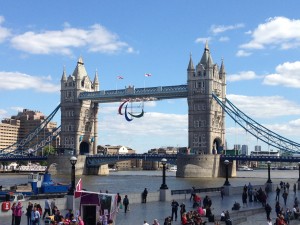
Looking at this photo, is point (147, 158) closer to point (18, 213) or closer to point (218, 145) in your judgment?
point (218, 145)

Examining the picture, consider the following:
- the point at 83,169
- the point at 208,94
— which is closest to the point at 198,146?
the point at 208,94

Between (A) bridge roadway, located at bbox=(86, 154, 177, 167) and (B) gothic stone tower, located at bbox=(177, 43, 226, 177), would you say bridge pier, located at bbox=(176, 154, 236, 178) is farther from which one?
(B) gothic stone tower, located at bbox=(177, 43, 226, 177)

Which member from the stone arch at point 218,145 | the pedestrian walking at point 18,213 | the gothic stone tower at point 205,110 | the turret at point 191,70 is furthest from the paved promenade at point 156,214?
the turret at point 191,70

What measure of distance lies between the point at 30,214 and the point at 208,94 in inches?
3681

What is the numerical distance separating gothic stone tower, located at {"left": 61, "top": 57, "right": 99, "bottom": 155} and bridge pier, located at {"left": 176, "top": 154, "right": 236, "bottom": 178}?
3722 cm

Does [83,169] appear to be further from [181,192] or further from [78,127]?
[181,192]

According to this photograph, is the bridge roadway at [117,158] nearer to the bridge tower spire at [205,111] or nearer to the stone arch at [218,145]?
the bridge tower spire at [205,111]

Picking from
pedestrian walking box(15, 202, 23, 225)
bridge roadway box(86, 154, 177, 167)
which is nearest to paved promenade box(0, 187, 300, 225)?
pedestrian walking box(15, 202, 23, 225)

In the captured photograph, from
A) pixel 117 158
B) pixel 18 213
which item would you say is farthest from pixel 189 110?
pixel 18 213

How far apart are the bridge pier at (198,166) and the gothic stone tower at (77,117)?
122 feet

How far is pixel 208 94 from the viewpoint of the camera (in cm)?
11431

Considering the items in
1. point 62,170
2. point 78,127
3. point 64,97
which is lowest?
point 62,170

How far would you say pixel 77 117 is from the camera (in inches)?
5197

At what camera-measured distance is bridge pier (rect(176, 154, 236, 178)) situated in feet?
329
